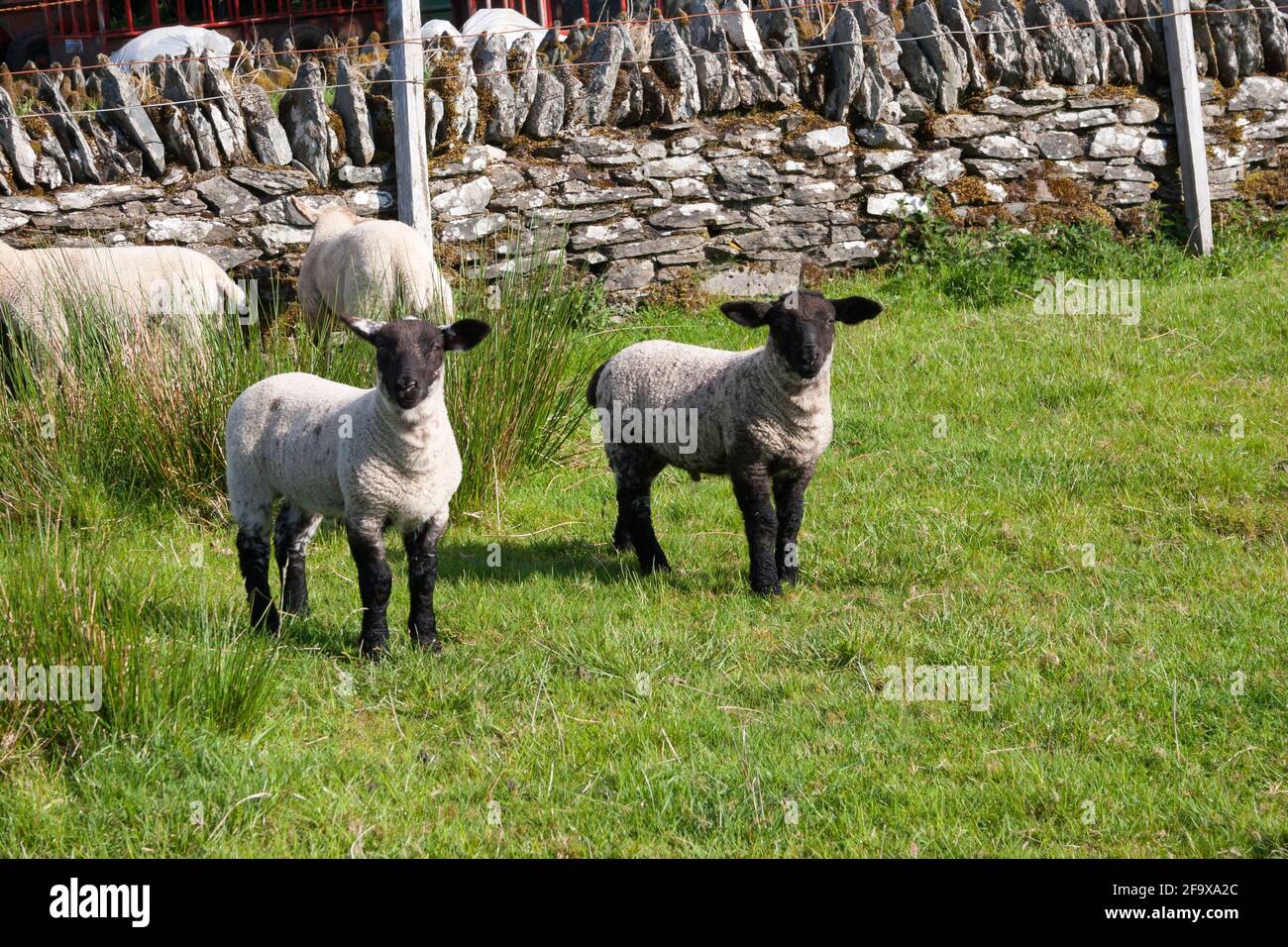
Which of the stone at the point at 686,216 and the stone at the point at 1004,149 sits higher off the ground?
the stone at the point at 1004,149

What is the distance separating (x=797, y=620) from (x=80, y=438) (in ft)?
13.8

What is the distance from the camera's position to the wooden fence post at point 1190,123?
36.7 feet

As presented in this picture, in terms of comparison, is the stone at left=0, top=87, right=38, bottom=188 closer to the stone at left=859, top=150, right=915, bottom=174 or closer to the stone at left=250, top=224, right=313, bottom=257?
the stone at left=250, top=224, right=313, bottom=257

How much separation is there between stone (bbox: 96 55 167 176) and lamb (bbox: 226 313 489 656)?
4.74m

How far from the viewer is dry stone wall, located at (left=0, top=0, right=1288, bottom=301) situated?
381 inches

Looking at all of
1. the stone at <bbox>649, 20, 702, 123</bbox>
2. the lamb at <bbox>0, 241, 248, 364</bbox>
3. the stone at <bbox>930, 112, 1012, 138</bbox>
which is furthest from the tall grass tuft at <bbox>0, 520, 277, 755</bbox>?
the stone at <bbox>930, 112, 1012, 138</bbox>

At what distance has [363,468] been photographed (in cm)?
510

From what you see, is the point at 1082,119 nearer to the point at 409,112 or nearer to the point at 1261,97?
the point at 1261,97

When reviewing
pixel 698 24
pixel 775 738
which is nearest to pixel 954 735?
pixel 775 738

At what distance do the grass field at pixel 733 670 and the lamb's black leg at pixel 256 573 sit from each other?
0.67ft

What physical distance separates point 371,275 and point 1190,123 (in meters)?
7.47

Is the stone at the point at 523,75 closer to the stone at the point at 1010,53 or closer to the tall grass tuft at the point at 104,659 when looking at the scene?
the stone at the point at 1010,53

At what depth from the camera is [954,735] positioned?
14.6 feet

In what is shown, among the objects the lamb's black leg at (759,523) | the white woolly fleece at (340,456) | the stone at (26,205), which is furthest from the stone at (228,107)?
the lamb's black leg at (759,523)
